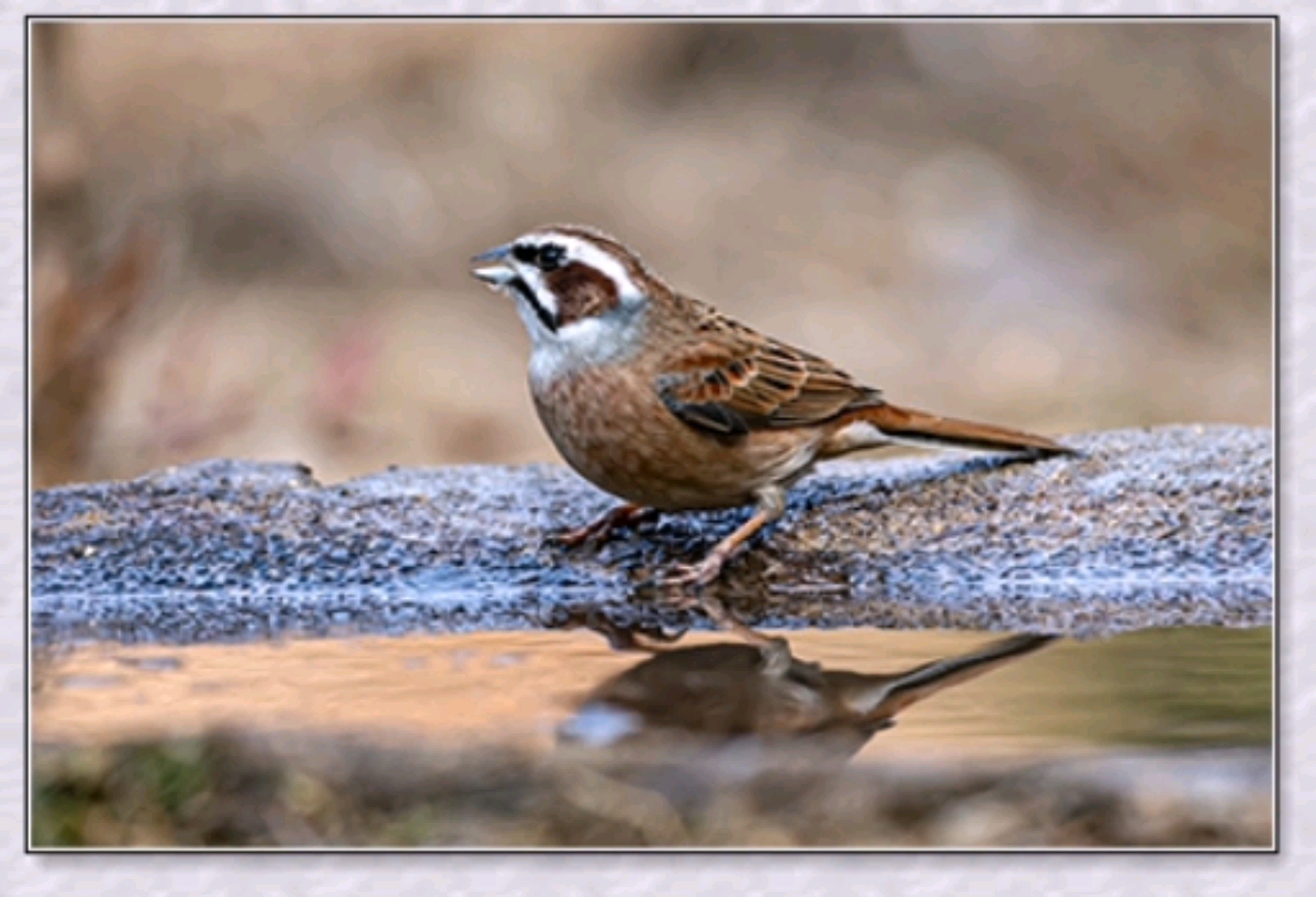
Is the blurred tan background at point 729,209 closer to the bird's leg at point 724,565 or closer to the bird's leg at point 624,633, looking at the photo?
the bird's leg at point 724,565

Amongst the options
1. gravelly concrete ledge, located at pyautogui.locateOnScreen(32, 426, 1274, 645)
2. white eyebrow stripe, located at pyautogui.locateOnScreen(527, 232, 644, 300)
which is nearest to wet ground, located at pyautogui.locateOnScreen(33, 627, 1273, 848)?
gravelly concrete ledge, located at pyautogui.locateOnScreen(32, 426, 1274, 645)

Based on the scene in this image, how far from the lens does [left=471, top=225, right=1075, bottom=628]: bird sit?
6.08 metres

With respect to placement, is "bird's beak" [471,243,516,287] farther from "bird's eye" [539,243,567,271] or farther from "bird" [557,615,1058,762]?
"bird" [557,615,1058,762]

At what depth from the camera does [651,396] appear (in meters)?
6.15

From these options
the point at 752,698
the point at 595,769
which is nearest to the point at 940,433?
the point at 752,698

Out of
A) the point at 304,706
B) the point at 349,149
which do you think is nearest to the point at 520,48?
the point at 349,149

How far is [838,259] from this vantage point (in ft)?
39.3

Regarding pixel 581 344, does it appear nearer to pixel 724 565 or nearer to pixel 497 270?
pixel 497 270

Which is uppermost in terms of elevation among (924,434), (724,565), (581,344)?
(581,344)

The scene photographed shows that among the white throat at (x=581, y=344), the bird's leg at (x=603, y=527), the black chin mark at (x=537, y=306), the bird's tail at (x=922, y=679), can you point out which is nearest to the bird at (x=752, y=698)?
the bird's tail at (x=922, y=679)

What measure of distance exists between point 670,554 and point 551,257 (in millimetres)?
1061

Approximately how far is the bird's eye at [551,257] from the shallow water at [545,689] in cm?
126

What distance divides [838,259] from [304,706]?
7592 mm

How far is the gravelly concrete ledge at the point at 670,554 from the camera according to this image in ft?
19.1
